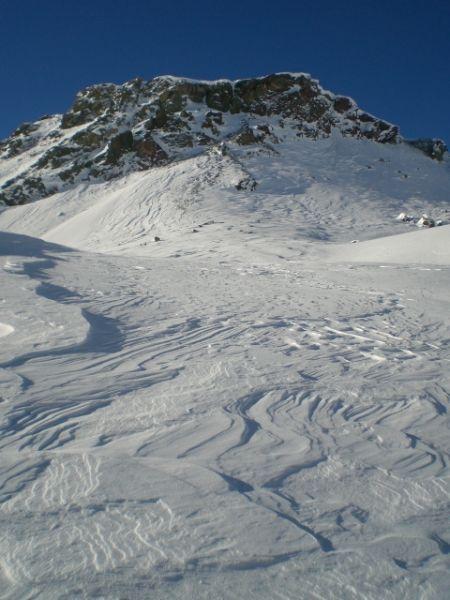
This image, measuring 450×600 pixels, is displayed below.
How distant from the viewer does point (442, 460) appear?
97.3 inches

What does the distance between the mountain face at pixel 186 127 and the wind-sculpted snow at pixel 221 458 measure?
29639 mm

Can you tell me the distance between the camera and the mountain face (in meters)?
34.5

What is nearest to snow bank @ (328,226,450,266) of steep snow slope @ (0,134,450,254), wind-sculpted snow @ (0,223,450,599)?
steep snow slope @ (0,134,450,254)

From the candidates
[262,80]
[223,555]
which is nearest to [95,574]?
[223,555]

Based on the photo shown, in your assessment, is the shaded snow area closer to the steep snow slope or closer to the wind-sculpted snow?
the wind-sculpted snow

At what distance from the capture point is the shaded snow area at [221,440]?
1704 millimetres

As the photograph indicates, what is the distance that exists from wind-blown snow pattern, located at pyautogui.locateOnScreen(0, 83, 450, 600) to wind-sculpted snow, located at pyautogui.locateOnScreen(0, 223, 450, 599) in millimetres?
11

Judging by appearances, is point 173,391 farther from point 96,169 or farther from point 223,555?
point 96,169

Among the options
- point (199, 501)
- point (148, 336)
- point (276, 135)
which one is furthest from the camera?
point (276, 135)

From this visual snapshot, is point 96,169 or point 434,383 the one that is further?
point 96,169

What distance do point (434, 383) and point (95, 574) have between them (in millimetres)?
3103

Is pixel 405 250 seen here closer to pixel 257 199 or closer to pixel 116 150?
pixel 257 199

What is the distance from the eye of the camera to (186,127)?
3609 cm

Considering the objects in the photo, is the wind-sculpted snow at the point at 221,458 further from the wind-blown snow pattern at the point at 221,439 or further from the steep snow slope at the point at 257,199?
the steep snow slope at the point at 257,199
